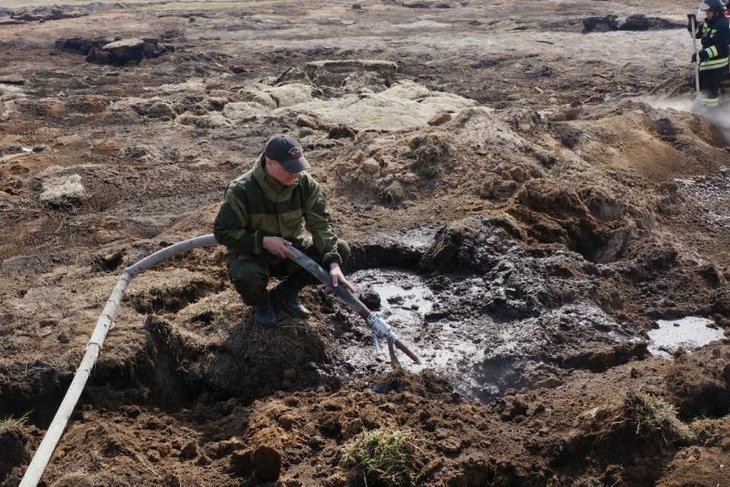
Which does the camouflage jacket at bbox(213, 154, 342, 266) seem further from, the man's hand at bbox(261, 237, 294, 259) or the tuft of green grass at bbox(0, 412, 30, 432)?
the tuft of green grass at bbox(0, 412, 30, 432)

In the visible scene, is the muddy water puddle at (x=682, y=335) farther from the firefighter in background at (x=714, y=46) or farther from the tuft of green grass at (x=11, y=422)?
the firefighter in background at (x=714, y=46)

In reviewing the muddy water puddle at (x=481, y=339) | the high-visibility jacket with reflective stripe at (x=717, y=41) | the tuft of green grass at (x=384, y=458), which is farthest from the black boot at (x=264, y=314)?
the high-visibility jacket with reflective stripe at (x=717, y=41)

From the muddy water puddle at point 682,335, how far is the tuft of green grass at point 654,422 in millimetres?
1670

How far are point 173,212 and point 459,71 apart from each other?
10586 millimetres

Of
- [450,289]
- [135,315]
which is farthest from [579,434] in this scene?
[135,315]

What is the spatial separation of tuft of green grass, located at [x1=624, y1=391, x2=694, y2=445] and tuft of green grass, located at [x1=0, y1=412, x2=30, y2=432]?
3381mm

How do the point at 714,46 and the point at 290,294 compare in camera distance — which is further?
the point at 714,46

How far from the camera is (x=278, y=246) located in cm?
537

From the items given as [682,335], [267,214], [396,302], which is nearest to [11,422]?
[267,214]

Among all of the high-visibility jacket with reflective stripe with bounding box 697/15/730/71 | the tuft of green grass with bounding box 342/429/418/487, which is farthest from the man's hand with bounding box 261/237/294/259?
the high-visibility jacket with reflective stripe with bounding box 697/15/730/71

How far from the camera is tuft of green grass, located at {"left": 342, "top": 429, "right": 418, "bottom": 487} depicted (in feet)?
13.8

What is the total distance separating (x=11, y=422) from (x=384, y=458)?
2140mm

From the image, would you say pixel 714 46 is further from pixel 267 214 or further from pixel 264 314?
pixel 264 314

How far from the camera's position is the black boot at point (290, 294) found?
19.4ft
